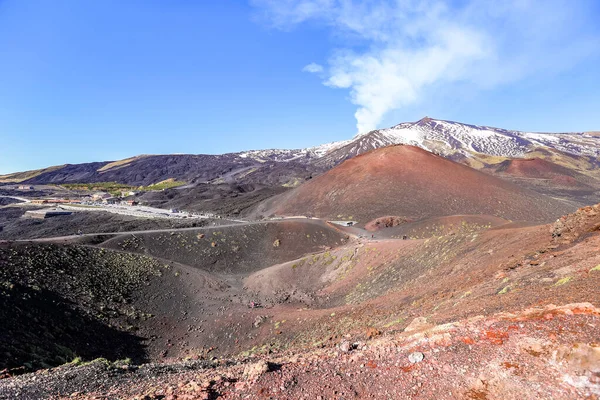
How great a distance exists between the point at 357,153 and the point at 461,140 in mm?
55699

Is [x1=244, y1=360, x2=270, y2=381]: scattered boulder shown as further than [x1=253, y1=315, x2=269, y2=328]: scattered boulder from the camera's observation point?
No

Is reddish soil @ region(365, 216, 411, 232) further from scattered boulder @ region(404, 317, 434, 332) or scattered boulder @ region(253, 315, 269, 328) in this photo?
scattered boulder @ region(404, 317, 434, 332)

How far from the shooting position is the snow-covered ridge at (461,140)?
488 ft

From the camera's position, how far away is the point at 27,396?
7258 mm

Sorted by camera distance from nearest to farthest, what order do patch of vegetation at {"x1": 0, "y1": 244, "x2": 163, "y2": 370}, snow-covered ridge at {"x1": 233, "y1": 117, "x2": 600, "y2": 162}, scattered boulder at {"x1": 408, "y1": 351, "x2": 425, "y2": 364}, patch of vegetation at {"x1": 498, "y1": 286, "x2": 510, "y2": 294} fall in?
scattered boulder at {"x1": 408, "y1": 351, "x2": 425, "y2": 364} < patch of vegetation at {"x1": 498, "y1": 286, "x2": 510, "y2": 294} < patch of vegetation at {"x1": 0, "y1": 244, "x2": 163, "y2": 370} < snow-covered ridge at {"x1": 233, "y1": 117, "x2": 600, "y2": 162}

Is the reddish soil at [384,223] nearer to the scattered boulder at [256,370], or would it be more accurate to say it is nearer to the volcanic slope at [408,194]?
the volcanic slope at [408,194]

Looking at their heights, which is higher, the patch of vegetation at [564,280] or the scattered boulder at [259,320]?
the patch of vegetation at [564,280]

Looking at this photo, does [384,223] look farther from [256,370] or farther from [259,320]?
[256,370]

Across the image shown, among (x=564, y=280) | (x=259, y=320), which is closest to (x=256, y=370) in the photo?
(x=564, y=280)

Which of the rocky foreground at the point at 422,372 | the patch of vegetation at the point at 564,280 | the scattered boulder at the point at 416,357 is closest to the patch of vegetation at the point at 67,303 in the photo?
the rocky foreground at the point at 422,372

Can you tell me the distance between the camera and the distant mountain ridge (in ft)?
470

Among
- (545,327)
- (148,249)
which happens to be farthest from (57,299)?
(545,327)

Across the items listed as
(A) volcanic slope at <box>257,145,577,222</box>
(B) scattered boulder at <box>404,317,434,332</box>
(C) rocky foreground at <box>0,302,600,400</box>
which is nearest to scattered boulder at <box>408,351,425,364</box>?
(C) rocky foreground at <box>0,302,600,400</box>

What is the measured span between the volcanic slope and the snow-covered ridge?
3316 inches
